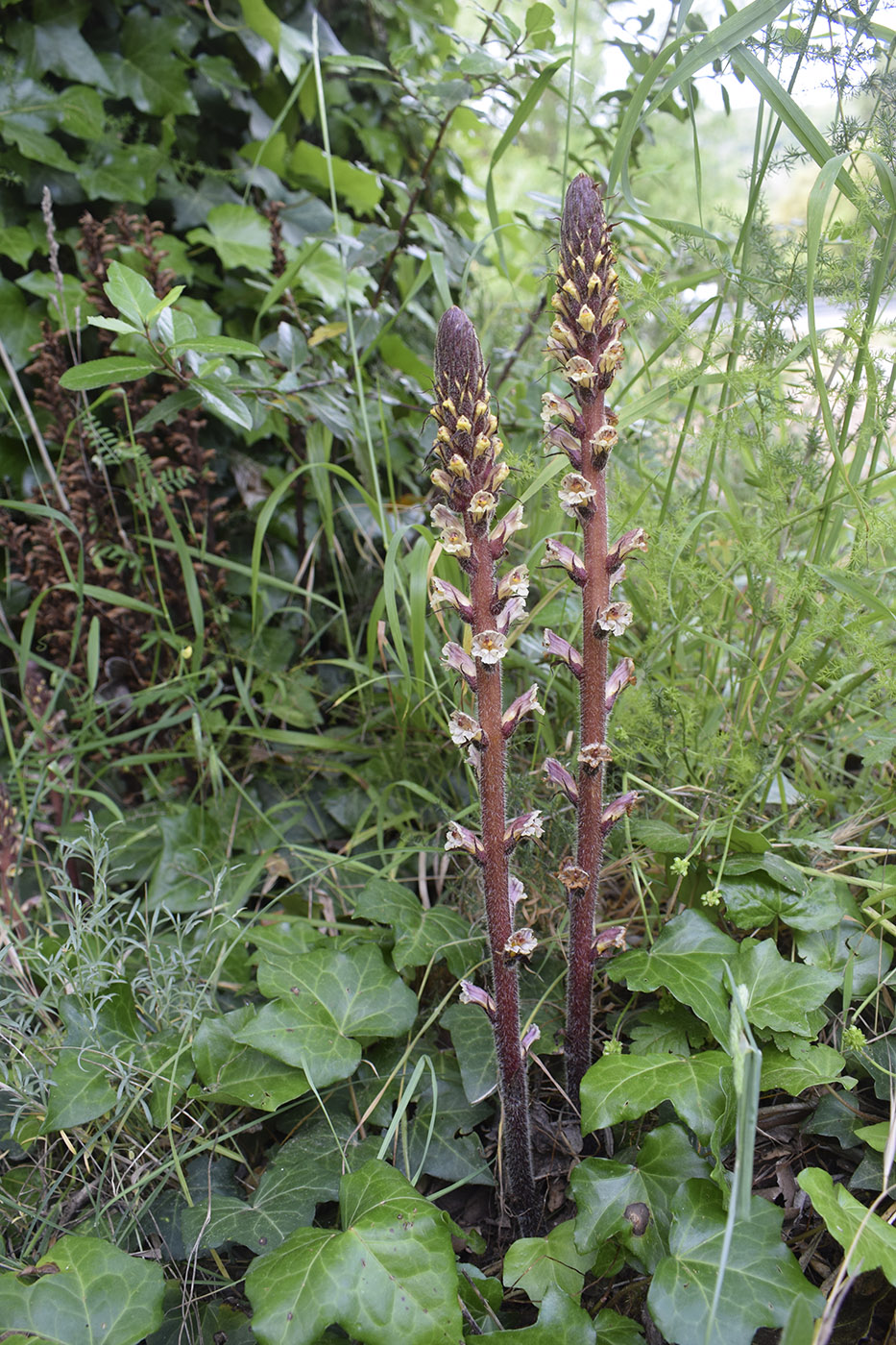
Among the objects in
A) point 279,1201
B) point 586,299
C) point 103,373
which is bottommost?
point 279,1201

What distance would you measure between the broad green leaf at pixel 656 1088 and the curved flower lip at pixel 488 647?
67 centimetres

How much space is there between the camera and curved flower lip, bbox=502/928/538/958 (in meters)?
1.36

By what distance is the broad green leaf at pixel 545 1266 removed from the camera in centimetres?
131

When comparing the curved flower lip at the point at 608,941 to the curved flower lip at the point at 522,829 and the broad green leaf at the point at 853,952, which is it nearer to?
the curved flower lip at the point at 522,829

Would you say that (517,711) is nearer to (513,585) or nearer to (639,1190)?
(513,585)

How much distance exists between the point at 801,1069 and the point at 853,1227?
239 mm

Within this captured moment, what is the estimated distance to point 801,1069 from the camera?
4.55ft

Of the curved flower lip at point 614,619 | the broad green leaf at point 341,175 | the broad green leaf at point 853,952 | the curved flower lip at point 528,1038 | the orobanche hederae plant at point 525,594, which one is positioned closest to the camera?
the orobanche hederae plant at point 525,594

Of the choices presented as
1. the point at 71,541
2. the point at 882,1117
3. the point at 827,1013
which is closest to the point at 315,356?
the point at 71,541

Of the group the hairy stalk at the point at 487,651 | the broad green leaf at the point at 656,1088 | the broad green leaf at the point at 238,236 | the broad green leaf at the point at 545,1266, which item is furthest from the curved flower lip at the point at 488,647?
the broad green leaf at the point at 238,236

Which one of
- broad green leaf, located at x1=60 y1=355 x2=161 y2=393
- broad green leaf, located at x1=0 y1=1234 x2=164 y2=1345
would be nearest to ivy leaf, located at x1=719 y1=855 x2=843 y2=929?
broad green leaf, located at x1=0 y1=1234 x2=164 y2=1345

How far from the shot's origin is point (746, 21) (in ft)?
4.57

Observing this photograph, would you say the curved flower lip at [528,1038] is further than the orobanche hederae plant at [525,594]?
Yes

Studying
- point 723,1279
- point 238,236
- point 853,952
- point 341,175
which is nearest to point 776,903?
point 853,952
